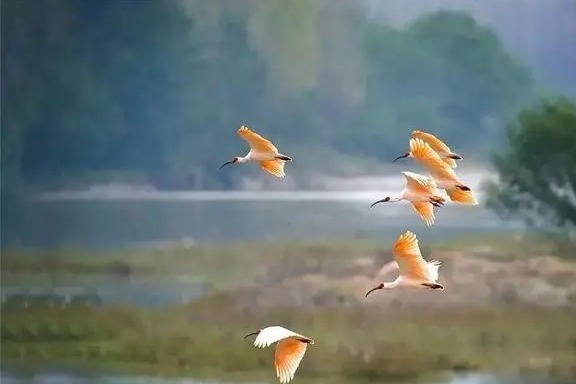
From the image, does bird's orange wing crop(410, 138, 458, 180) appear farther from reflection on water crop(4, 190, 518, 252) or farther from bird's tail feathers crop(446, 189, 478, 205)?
reflection on water crop(4, 190, 518, 252)

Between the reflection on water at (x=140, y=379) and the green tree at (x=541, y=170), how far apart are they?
37cm

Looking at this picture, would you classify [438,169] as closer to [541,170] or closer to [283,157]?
[541,170]

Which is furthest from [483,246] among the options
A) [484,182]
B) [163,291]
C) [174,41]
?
[174,41]

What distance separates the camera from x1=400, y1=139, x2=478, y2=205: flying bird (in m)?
1.86

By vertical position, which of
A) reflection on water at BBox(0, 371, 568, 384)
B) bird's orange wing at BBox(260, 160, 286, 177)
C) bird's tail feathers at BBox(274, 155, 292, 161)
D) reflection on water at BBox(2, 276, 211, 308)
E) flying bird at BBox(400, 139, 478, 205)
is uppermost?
bird's tail feathers at BBox(274, 155, 292, 161)

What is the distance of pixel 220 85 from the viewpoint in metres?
2.07

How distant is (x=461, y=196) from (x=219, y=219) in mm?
607

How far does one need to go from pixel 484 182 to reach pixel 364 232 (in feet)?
1.04

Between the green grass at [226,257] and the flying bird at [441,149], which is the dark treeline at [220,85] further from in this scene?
the green grass at [226,257]

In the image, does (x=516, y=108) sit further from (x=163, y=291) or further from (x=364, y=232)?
(x=163, y=291)

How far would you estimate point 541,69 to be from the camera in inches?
77.9

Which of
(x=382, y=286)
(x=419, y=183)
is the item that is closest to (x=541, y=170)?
(x=419, y=183)

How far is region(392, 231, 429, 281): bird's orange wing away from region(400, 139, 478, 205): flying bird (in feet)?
0.47

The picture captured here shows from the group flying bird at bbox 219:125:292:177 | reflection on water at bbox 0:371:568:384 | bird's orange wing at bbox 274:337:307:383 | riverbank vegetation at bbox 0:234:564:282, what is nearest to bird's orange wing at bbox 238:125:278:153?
flying bird at bbox 219:125:292:177
